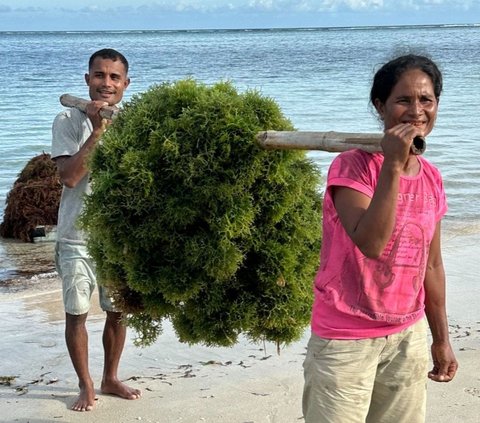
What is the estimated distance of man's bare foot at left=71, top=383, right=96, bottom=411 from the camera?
4758 mm

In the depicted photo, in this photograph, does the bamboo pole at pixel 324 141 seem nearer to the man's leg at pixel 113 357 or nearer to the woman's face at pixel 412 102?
the woman's face at pixel 412 102

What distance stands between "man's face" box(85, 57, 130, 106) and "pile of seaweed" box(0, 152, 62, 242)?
5448 millimetres

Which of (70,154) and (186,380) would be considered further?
(186,380)

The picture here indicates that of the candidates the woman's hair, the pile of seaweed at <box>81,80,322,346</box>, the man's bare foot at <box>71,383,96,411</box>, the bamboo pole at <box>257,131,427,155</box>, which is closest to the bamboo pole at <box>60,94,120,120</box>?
the pile of seaweed at <box>81,80,322,346</box>

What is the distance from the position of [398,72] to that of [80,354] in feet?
8.58

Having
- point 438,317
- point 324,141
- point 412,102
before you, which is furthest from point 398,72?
point 438,317

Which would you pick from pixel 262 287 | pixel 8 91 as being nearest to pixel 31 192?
pixel 262 287

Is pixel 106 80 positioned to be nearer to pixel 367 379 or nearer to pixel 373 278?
pixel 373 278

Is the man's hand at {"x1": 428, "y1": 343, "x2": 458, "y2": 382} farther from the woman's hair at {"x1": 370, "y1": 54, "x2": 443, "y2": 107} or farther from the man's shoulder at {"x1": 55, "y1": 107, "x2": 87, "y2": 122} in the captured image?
the man's shoulder at {"x1": 55, "y1": 107, "x2": 87, "y2": 122}

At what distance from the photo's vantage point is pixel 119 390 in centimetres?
490

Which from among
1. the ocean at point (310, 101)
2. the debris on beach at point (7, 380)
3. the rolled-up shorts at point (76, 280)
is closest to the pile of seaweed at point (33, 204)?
the ocean at point (310, 101)

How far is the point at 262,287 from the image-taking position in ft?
12.2

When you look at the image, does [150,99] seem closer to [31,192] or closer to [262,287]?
[262,287]

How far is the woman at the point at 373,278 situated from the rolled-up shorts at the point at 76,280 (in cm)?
206
